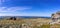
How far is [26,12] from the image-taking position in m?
1.65

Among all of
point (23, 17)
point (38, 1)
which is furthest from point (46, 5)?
point (23, 17)

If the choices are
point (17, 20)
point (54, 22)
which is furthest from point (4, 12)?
point (54, 22)

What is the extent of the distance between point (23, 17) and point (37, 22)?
0.22 meters

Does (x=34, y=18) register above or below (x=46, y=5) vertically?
below

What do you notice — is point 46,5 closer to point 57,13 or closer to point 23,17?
point 57,13

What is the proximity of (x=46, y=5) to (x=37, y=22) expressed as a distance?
0.93 ft

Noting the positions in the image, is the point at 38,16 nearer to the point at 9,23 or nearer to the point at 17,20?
the point at 17,20

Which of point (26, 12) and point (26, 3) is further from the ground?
point (26, 3)

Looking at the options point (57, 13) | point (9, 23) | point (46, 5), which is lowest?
point (9, 23)

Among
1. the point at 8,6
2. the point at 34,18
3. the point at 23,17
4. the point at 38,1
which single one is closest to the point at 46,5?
the point at 38,1

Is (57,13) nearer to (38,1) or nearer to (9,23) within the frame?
(38,1)

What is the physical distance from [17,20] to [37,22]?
293 mm

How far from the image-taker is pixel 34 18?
162cm

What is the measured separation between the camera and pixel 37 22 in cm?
161
